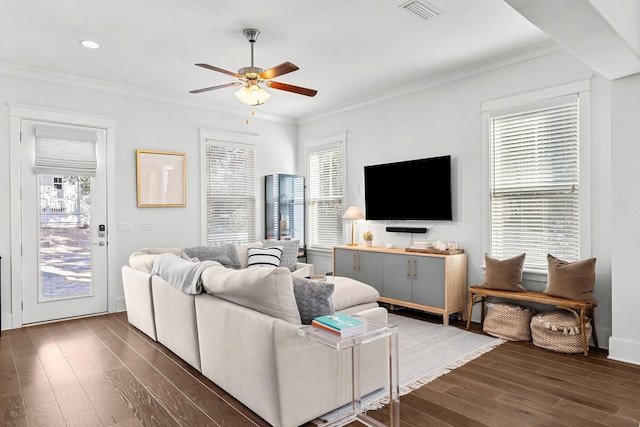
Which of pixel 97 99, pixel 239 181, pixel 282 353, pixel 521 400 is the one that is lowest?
pixel 521 400

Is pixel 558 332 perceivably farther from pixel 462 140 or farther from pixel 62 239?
pixel 62 239

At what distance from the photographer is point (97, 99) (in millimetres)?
5012

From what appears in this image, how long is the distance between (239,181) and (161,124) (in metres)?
1.40

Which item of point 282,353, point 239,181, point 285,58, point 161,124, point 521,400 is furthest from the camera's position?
point 239,181

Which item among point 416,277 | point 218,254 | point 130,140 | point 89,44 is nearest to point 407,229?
A: point 416,277

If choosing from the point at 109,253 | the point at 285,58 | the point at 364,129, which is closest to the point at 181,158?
the point at 109,253

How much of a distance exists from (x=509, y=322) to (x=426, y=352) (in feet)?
3.17

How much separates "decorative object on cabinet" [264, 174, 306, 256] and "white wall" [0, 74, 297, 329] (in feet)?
3.08

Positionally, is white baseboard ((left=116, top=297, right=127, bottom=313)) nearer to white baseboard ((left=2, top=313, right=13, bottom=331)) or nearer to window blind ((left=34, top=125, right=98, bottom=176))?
white baseboard ((left=2, top=313, right=13, bottom=331))

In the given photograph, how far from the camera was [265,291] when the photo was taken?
2.43 m

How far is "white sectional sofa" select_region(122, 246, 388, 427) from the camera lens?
7.42 ft

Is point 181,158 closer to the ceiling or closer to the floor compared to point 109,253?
closer to the ceiling

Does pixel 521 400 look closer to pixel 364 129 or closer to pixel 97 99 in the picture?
pixel 364 129

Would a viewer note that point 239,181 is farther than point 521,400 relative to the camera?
Yes
